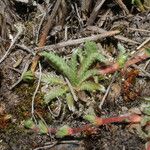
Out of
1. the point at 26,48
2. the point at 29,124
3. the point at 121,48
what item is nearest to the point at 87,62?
the point at 121,48

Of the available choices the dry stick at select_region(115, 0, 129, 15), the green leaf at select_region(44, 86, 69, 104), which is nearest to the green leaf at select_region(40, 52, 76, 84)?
the green leaf at select_region(44, 86, 69, 104)

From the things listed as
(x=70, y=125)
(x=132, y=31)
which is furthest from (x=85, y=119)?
(x=132, y=31)

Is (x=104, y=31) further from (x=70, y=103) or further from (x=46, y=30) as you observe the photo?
(x=70, y=103)

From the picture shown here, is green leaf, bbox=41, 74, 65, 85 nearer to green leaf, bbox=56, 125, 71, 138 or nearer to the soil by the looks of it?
the soil

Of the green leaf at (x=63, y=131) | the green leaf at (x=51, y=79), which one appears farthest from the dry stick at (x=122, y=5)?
the green leaf at (x=63, y=131)

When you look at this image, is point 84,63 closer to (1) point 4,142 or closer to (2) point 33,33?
(2) point 33,33

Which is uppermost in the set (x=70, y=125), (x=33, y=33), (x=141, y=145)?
(x=33, y=33)

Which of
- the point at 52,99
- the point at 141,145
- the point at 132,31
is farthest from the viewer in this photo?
the point at 132,31
